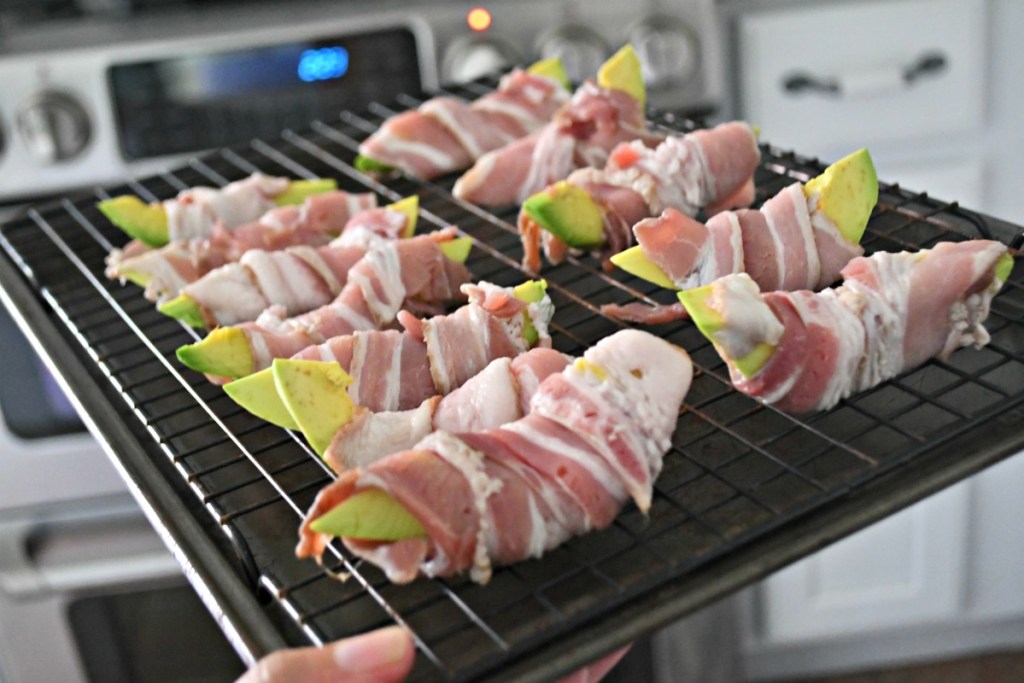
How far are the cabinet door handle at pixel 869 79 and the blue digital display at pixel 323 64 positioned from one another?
835mm

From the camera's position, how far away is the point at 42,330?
1529mm

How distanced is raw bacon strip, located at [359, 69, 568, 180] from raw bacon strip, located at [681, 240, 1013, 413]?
2.23 ft

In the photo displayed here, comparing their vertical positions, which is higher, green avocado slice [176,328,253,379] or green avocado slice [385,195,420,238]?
green avocado slice [385,195,420,238]

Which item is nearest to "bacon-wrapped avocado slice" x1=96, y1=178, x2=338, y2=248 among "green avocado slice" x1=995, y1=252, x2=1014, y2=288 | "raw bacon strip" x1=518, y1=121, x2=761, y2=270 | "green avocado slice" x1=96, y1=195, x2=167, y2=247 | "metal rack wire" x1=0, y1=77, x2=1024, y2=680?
"green avocado slice" x1=96, y1=195, x2=167, y2=247

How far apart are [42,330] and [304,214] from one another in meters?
0.37

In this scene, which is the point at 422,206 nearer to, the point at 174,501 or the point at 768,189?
the point at 768,189

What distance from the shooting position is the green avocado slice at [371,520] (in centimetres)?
99

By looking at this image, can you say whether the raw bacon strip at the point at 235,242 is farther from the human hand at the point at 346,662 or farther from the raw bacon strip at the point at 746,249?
the human hand at the point at 346,662

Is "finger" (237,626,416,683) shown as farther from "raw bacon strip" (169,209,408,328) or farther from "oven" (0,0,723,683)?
"oven" (0,0,723,683)

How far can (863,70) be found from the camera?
88.8 inches

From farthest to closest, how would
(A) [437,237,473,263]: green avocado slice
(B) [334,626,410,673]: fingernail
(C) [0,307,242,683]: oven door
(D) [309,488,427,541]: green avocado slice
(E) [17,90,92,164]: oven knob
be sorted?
1. (C) [0,307,242,683]: oven door
2. (E) [17,90,92,164]: oven knob
3. (A) [437,237,473,263]: green avocado slice
4. (D) [309,488,427,541]: green avocado slice
5. (B) [334,626,410,673]: fingernail

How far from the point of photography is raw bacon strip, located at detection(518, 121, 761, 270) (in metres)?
1.48

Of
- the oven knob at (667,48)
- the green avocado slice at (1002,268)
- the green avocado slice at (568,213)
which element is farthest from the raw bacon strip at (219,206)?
the green avocado slice at (1002,268)

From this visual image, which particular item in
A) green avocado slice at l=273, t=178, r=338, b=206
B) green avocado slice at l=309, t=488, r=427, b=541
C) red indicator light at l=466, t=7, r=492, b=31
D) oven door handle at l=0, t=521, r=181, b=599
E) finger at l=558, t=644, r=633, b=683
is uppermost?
red indicator light at l=466, t=7, r=492, b=31
